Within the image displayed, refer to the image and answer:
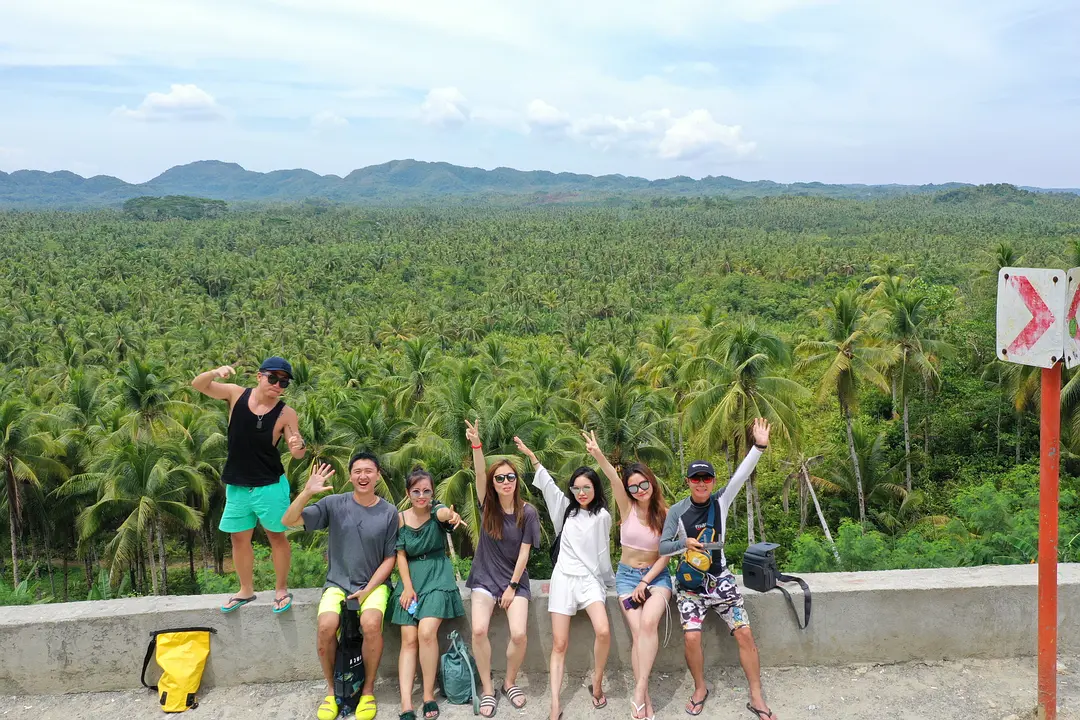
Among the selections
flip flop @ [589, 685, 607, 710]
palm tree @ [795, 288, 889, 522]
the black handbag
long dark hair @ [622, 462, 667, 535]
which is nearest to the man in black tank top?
flip flop @ [589, 685, 607, 710]

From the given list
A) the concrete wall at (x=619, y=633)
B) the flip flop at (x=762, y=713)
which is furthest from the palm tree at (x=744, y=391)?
the flip flop at (x=762, y=713)

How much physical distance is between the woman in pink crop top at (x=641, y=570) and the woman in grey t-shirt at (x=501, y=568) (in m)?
0.59

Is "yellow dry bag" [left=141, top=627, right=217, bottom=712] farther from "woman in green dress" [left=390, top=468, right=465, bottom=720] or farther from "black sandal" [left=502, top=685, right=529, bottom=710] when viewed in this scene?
"black sandal" [left=502, top=685, right=529, bottom=710]

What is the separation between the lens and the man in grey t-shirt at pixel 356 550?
4.55 metres

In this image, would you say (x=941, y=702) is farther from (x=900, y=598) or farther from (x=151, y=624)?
(x=151, y=624)

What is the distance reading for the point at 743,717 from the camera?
14.2ft

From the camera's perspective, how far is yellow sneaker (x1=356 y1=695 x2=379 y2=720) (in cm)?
437

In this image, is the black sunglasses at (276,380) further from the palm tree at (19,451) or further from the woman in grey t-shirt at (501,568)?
the palm tree at (19,451)

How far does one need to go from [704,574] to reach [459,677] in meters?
1.58

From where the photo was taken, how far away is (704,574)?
467 cm

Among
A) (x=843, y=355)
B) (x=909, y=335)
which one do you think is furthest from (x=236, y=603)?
(x=909, y=335)

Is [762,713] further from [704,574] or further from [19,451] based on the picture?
[19,451]

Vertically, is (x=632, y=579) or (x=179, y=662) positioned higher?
(x=632, y=579)

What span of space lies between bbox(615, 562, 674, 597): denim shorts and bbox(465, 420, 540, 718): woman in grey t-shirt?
57cm
